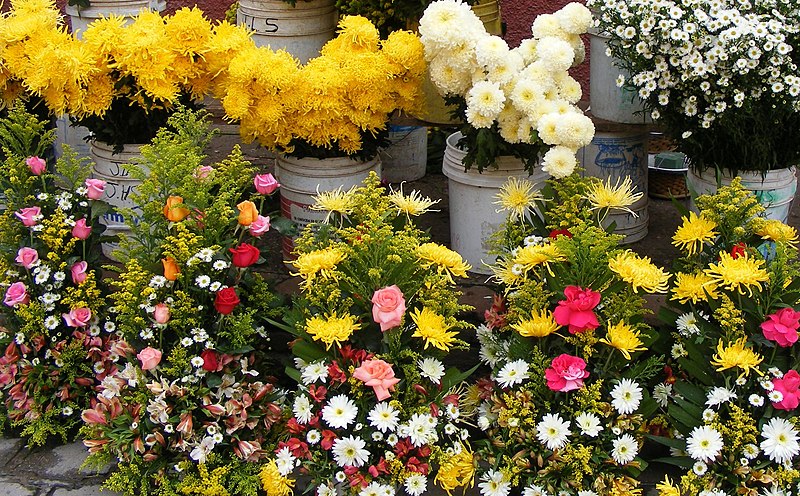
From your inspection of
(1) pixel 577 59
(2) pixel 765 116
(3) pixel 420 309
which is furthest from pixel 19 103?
(2) pixel 765 116

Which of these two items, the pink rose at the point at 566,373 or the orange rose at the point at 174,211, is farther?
the orange rose at the point at 174,211

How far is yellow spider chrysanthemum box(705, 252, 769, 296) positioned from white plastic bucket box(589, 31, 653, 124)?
1091 millimetres

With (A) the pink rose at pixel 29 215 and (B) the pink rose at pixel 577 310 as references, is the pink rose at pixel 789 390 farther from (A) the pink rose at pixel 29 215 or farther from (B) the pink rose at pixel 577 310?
(A) the pink rose at pixel 29 215

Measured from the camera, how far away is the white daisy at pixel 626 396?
2.33 metres

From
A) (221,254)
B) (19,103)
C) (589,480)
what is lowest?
(589,480)

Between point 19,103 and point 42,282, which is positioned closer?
point 42,282

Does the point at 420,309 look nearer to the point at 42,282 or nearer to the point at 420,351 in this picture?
the point at 420,351

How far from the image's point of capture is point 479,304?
303cm

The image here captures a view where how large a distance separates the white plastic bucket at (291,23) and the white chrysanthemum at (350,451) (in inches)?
70.8

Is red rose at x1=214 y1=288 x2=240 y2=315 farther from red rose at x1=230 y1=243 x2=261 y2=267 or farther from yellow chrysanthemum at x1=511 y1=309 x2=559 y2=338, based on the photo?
yellow chrysanthemum at x1=511 y1=309 x2=559 y2=338

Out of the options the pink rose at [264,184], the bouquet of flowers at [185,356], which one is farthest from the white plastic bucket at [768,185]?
the bouquet of flowers at [185,356]

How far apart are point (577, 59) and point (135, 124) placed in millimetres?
1463

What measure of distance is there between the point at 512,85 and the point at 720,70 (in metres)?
0.60

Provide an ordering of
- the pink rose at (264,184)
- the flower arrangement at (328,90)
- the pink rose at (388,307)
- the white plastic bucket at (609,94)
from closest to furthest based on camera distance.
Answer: the pink rose at (388,307) < the pink rose at (264,184) < the flower arrangement at (328,90) < the white plastic bucket at (609,94)
